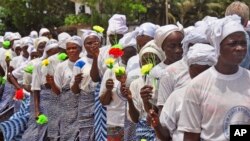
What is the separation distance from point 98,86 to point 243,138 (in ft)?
12.0

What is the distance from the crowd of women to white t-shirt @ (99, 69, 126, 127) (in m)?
0.01

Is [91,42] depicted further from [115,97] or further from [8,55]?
[8,55]

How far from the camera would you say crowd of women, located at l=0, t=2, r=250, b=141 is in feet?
13.1

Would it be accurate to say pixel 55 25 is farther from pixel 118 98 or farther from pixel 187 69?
pixel 187 69

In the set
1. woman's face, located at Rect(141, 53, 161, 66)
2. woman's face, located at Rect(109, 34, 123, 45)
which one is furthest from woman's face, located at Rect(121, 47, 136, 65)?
woman's face, located at Rect(141, 53, 161, 66)

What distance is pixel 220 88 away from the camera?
13.0 ft

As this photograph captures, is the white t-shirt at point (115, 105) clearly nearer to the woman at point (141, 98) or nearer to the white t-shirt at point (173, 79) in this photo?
the woman at point (141, 98)

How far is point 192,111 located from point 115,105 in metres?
2.92

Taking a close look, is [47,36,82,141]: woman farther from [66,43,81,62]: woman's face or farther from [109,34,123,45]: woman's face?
[109,34,123,45]: woman's face

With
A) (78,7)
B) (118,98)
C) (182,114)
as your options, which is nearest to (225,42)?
(182,114)

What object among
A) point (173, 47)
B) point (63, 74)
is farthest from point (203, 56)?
point (63, 74)

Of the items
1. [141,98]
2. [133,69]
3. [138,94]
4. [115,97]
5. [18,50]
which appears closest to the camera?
[141,98]

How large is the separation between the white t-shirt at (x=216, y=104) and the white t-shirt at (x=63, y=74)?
406cm

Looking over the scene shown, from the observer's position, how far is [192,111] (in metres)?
4.05
